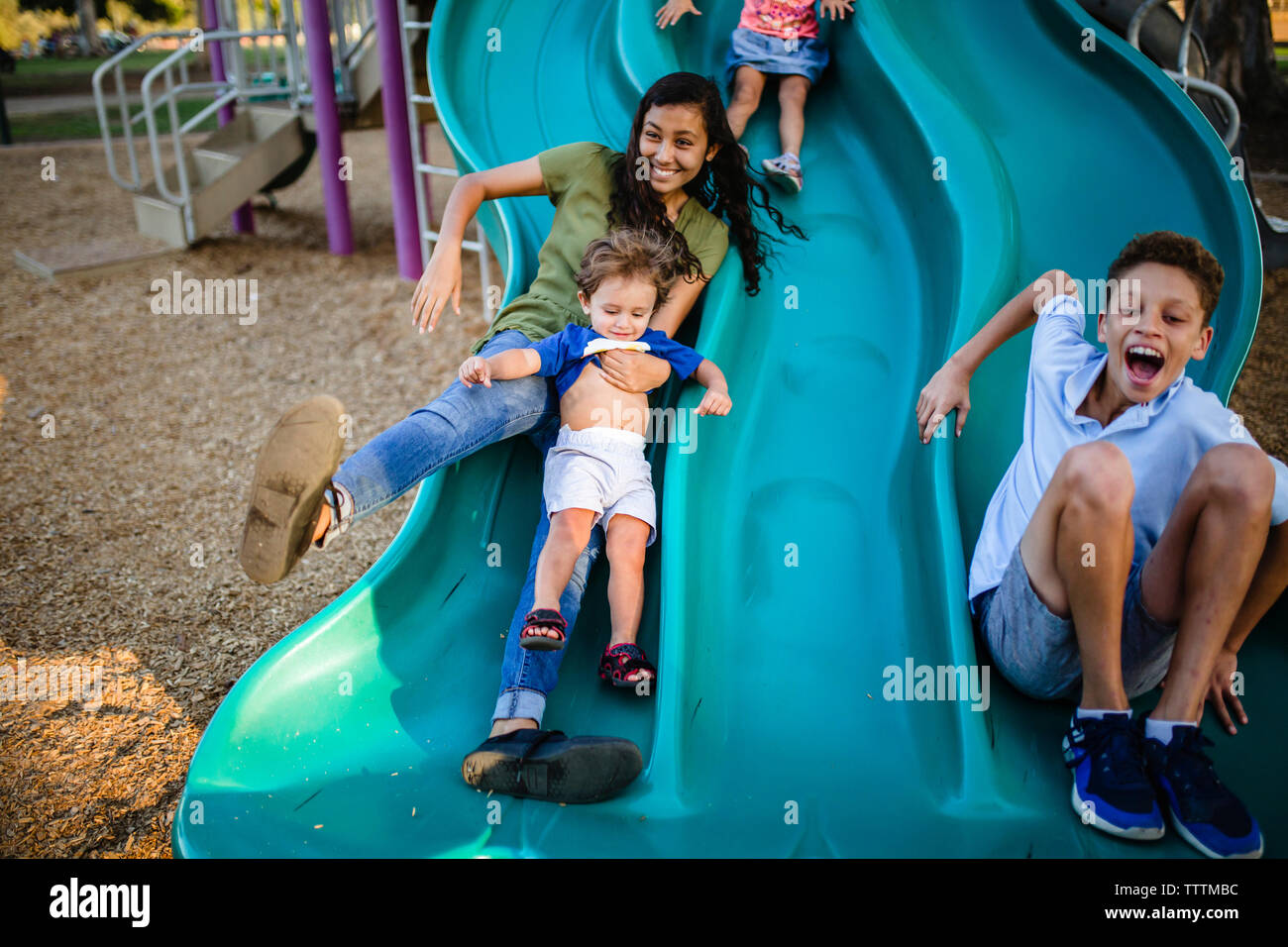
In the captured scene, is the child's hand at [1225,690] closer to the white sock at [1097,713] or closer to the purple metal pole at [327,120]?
the white sock at [1097,713]

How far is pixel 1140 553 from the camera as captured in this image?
193 centimetres

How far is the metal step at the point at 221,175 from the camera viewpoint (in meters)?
6.38

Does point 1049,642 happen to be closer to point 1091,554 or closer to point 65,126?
point 1091,554

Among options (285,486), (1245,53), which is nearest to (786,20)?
(285,486)

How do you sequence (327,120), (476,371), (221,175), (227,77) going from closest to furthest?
(476,371) < (327,120) < (221,175) < (227,77)

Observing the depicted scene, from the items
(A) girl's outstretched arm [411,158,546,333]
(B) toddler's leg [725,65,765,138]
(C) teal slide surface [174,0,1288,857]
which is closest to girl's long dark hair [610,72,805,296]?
(C) teal slide surface [174,0,1288,857]

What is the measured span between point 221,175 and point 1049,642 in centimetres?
633

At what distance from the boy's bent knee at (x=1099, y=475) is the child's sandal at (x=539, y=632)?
1069 mm

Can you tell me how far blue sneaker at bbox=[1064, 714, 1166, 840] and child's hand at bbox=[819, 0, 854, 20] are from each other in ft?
9.51

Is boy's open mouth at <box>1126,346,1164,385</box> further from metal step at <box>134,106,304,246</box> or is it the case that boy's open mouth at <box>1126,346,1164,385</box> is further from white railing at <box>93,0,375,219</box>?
metal step at <box>134,106,304,246</box>
